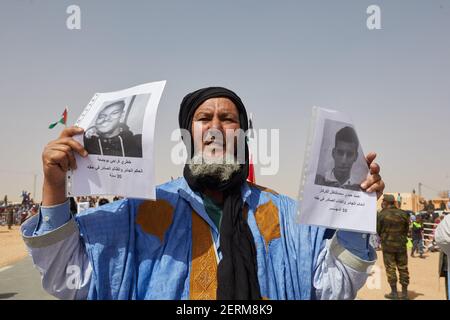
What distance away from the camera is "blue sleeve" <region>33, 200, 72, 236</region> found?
6.24 feet

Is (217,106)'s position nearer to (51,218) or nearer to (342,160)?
(342,160)

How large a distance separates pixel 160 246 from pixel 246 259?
0.50 metres

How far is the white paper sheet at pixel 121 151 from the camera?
2020 millimetres

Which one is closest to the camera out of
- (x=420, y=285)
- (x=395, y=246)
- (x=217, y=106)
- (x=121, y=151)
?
(x=121, y=151)

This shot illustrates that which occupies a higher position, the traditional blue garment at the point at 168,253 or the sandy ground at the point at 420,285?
the traditional blue garment at the point at 168,253

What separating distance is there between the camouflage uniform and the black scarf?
6.39 metres

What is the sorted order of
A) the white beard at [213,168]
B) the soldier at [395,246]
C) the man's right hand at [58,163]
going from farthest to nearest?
the soldier at [395,246] → the white beard at [213,168] → the man's right hand at [58,163]

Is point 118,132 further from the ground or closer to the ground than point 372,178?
further from the ground

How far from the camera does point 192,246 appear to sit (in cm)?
220

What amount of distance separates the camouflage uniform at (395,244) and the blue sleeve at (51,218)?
7.50 meters

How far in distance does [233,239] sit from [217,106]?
0.98 m

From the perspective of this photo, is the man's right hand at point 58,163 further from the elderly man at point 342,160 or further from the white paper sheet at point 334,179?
the elderly man at point 342,160

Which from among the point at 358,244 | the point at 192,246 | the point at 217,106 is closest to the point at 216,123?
the point at 217,106

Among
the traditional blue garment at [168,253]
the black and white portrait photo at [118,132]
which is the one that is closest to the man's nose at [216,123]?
the traditional blue garment at [168,253]
